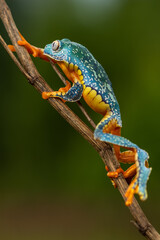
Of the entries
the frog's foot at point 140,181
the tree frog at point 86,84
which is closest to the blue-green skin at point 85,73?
→ the tree frog at point 86,84

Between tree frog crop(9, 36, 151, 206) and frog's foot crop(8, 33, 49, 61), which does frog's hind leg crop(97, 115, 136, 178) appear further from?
frog's foot crop(8, 33, 49, 61)

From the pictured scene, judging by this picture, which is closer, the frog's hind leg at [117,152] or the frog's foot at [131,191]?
the frog's foot at [131,191]

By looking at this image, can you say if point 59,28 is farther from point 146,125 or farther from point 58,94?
point 58,94

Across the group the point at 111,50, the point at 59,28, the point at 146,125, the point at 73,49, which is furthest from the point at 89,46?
the point at 73,49

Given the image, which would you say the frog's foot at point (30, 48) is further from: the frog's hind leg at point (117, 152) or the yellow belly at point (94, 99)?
the frog's hind leg at point (117, 152)

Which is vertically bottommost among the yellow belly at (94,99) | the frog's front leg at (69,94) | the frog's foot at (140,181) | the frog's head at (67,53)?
the frog's foot at (140,181)

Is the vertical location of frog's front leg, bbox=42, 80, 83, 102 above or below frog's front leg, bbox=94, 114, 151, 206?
above

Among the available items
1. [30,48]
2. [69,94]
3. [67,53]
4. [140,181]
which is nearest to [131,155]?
[140,181]

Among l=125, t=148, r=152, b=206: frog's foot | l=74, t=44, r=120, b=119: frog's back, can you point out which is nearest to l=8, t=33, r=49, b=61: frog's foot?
l=74, t=44, r=120, b=119: frog's back
